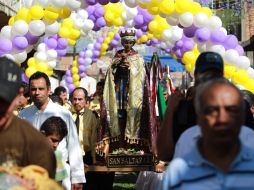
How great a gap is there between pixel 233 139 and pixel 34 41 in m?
8.03

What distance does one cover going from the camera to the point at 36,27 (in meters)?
9.83

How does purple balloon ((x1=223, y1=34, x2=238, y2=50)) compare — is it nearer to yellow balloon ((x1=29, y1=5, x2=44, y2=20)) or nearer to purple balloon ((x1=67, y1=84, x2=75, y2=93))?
yellow balloon ((x1=29, y1=5, x2=44, y2=20))

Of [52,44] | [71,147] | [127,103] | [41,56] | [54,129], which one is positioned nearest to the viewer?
[54,129]

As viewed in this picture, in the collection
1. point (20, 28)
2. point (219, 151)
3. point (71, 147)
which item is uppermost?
point (20, 28)

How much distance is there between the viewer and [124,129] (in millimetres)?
8875

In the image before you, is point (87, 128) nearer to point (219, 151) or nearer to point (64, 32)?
point (64, 32)

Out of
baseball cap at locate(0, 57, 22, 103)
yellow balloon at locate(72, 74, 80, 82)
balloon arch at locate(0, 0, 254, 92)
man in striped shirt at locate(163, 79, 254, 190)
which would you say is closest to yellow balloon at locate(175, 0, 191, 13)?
balloon arch at locate(0, 0, 254, 92)

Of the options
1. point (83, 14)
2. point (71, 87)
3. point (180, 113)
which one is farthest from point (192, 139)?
point (71, 87)

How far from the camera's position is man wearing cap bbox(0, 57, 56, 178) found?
2.97m

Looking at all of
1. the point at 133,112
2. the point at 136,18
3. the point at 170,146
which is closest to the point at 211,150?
the point at 170,146

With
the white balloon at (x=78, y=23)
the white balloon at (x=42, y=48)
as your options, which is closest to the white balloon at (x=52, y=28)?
the white balloon at (x=42, y=48)

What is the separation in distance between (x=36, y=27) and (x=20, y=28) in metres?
0.27

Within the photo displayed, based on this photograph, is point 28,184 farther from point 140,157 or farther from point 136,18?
point 136,18

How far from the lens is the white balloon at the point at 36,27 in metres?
9.82
